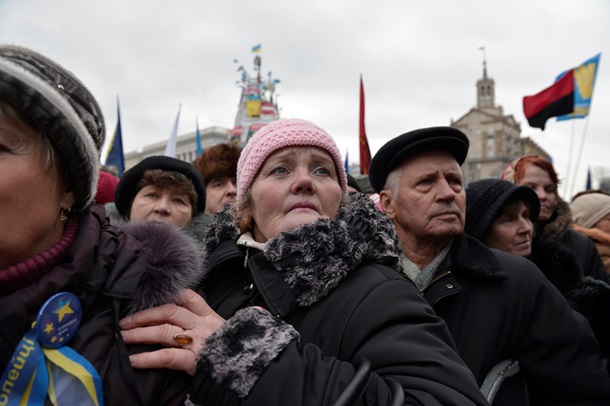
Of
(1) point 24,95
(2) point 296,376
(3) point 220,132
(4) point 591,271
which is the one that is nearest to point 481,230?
(4) point 591,271

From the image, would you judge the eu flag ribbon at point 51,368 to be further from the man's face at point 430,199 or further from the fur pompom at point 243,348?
the man's face at point 430,199

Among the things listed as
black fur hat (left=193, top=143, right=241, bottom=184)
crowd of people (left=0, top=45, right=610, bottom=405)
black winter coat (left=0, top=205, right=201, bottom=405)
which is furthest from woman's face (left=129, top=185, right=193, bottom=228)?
black winter coat (left=0, top=205, right=201, bottom=405)

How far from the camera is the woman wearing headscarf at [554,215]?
3.62 m

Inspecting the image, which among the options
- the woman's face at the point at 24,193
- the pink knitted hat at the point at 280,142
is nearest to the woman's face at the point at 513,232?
the pink knitted hat at the point at 280,142

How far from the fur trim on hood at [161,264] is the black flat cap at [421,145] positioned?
4.66 feet

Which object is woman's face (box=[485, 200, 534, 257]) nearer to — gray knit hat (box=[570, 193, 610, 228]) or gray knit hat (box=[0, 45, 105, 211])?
gray knit hat (box=[570, 193, 610, 228])

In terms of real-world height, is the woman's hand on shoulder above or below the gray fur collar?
below

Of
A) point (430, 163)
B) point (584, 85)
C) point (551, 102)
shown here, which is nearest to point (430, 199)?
point (430, 163)

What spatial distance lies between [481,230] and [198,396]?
2.26 m

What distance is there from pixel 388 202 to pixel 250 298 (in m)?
1.36

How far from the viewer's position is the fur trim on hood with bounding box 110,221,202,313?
134 cm

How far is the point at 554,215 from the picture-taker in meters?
3.79

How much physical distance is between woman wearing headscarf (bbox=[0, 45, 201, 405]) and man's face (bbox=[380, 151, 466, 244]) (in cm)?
153

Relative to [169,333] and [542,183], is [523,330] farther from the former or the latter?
[542,183]
